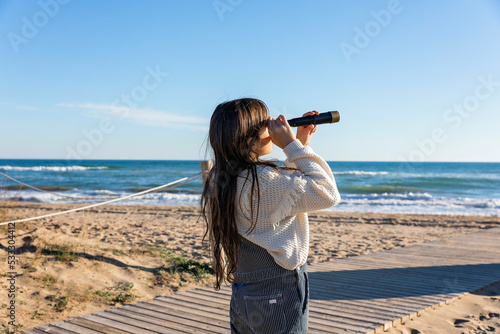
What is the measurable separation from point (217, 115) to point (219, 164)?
0.62 feet

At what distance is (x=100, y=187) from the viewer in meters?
26.1

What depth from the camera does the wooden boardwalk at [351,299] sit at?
320 cm

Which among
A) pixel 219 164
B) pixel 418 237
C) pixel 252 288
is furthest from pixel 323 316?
pixel 418 237

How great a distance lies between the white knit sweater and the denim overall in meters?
0.06

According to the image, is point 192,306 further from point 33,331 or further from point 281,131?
point 281,131

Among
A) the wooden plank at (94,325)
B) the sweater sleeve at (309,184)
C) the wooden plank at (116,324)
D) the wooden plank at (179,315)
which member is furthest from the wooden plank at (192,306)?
the sweater sleeve at (309,184)

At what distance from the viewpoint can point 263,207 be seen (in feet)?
4.91

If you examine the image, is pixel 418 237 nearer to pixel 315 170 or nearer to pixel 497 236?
pixel 497 236

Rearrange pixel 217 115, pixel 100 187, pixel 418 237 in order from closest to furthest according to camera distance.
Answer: pixel 217 115, pixel 418 237, pixel 100 187

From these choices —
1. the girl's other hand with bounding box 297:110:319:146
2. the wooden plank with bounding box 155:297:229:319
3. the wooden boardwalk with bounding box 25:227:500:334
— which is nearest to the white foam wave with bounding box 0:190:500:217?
the wooden boardwalk with bounding box 25:227:500:334

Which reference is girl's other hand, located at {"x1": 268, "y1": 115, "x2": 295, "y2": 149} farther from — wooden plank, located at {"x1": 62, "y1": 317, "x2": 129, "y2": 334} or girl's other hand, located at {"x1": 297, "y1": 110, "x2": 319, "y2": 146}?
wooden plank, located at {"x1": 62, "y1": 317, "x2": 129, "y2": 334}

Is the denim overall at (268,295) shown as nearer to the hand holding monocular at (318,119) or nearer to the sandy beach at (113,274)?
the hand holding monocular at (318,119)

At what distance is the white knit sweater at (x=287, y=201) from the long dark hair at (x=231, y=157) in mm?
33

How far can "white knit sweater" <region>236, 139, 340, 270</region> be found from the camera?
1.46 metres
